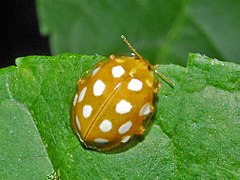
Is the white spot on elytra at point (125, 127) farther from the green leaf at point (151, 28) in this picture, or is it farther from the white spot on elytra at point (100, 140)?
the green leaf at point (151, 28)

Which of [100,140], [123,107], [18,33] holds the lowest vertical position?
[18,33]

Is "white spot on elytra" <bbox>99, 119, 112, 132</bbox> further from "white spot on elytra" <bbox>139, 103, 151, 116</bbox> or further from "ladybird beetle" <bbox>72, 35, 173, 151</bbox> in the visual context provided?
"white spot on elytra" <bbox>139, 103, 151, 116</bbox>

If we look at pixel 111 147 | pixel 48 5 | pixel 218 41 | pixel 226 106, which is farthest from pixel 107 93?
pixel 218 41

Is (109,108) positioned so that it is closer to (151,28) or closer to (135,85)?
(135,85)

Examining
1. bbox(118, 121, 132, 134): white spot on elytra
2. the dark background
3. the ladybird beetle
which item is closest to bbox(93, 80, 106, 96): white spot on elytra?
the ladybird beetle

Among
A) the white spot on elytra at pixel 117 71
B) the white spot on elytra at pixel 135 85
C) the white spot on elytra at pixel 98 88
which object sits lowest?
the white spot on elytra at pixel 98 88

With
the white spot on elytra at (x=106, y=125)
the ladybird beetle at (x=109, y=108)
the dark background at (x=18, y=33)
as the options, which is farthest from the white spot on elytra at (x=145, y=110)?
the dark background at (x=18, y=33)

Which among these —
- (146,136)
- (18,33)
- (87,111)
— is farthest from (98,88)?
(18,33)
